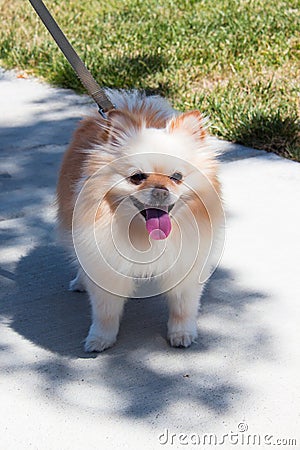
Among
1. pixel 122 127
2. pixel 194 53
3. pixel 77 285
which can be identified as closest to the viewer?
pixel 122 127

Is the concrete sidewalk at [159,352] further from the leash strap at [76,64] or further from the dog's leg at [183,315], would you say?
the leash strap at [76,64]

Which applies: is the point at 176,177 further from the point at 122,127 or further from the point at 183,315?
the point at 183,315

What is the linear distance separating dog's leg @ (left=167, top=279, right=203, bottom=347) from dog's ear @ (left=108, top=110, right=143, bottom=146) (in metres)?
0.66

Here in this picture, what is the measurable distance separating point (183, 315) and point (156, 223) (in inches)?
23.1

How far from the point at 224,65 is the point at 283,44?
29.4 inches

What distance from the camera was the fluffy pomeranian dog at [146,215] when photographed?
119 inches

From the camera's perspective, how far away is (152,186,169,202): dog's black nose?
2936mm

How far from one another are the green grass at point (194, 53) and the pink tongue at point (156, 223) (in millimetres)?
2488

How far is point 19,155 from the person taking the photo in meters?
5.66

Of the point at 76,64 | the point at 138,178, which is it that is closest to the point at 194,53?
the point at 76,64

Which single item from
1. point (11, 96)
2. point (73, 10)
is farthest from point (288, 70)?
point (73, 10)

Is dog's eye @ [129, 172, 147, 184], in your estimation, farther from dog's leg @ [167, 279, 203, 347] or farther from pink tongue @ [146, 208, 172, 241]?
dog's leg @ [167, 279, 203, 347]

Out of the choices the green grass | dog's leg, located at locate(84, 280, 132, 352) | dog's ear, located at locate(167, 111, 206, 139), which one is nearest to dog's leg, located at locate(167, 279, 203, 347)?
dog's leg, located at locate(84, 280, 132, 352)

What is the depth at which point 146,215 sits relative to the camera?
3.02 metres
